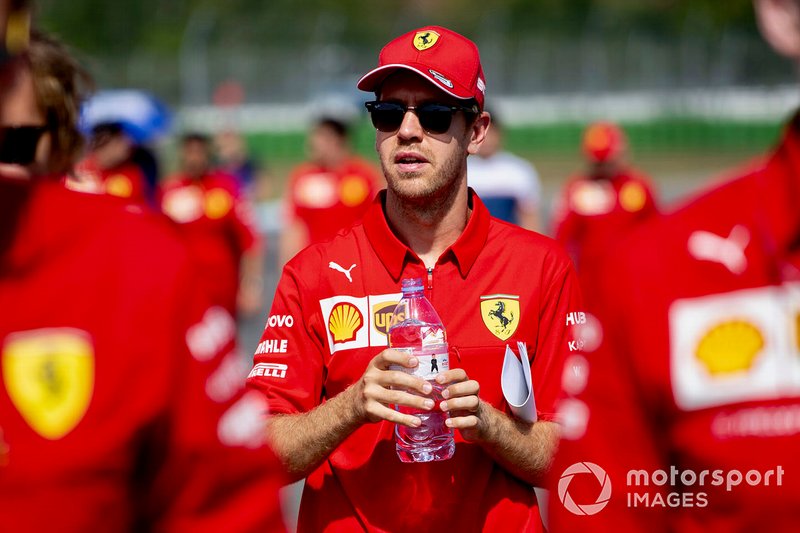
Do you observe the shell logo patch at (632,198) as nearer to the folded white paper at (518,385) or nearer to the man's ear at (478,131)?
the man's ear at (478,131)

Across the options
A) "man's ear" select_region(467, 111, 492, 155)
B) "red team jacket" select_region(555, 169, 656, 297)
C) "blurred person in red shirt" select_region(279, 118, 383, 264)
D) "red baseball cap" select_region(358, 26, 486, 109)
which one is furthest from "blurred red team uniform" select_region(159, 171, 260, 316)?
"red baseball cap" select_region(358, 26, 486, 109)

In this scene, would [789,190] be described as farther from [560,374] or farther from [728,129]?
[728,129]

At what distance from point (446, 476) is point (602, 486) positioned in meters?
1.34

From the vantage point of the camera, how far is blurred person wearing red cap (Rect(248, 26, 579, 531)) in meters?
3.42

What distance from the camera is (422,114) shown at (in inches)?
150

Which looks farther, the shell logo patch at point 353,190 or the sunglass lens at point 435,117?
the shell logo patch at point 353,190

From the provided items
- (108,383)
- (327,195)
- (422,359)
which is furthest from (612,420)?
(327,195)

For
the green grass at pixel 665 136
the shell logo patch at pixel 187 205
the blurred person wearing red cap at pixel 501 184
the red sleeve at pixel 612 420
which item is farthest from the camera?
the green grass at pixel 665 136

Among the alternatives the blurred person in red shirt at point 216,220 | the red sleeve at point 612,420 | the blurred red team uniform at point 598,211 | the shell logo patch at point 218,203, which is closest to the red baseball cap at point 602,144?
the blurred red team uniform at point 598,211

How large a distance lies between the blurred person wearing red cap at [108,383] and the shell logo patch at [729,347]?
0.76 meters

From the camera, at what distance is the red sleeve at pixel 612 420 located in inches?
82.9

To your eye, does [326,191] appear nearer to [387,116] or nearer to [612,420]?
[387,116]

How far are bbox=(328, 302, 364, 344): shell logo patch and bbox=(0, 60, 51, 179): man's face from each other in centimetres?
96

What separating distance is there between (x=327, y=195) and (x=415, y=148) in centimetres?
842
